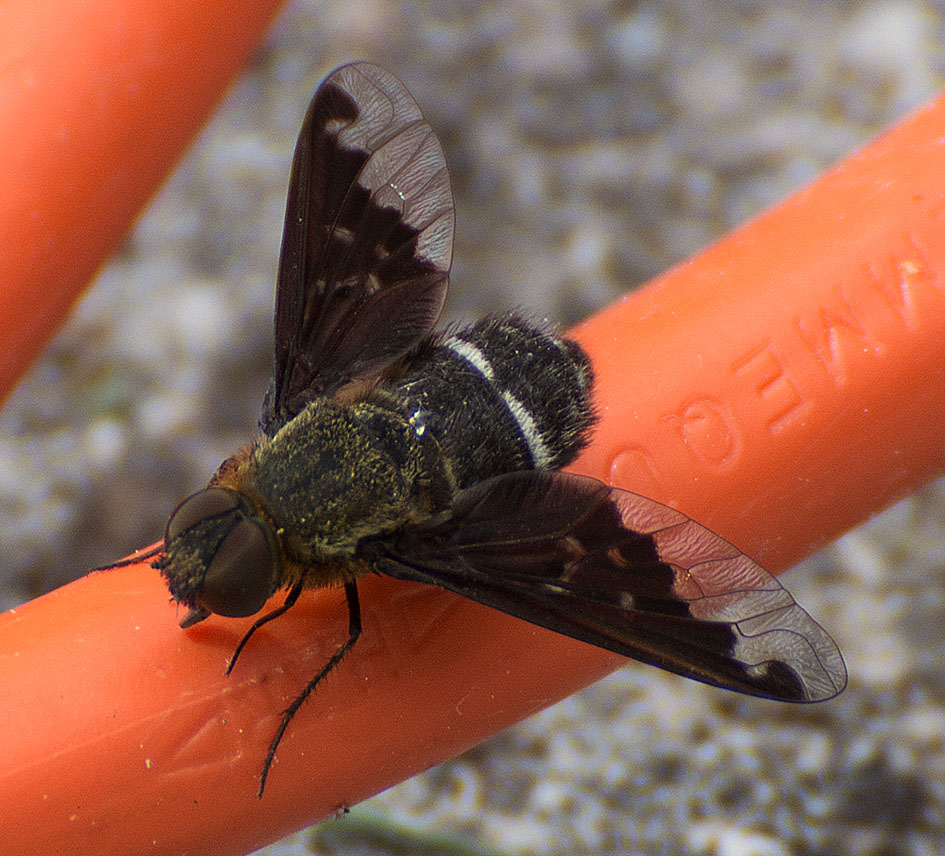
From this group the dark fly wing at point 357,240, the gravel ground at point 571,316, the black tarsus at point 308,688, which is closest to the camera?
the black tarsus at point 308,688

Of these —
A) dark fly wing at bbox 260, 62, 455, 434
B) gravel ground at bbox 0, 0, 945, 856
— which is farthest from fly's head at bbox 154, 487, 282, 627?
gravel ground at bbox 0, 0, 945, 856

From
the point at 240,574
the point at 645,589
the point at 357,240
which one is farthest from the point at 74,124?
the point at 645,589

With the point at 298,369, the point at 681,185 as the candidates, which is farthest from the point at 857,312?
the point at 681,185

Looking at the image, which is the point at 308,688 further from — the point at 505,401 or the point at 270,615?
the point at 505,401

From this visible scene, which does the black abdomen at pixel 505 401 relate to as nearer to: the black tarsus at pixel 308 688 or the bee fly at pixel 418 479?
the bee fly at pixel 418 479

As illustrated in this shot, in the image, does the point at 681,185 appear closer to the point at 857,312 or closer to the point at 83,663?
the point at 857,312

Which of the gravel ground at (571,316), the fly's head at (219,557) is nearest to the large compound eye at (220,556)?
the fly's head at (219,557)
